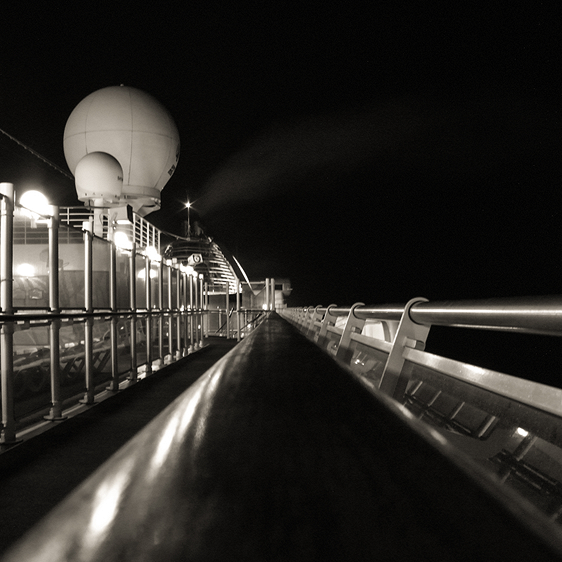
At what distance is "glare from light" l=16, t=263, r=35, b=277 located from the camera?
443 centimetres

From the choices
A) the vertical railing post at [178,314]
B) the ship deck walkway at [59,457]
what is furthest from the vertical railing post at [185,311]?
the ship deck walkway at [59,457]

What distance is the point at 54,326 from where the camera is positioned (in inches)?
193

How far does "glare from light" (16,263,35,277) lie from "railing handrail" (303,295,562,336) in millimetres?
3715

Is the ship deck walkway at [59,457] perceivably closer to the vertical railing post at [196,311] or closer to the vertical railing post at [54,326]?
the vertical railing post at [54,326]

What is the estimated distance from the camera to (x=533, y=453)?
996mm

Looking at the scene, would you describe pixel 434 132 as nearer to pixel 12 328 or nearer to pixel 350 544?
pixel 12 328

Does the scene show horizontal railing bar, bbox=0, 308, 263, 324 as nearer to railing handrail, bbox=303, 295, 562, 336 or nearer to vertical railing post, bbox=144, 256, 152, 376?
vertical railing post, bbox=144, 256, 152, 376

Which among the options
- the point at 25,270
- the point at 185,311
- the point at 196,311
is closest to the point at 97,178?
the point at 185,311

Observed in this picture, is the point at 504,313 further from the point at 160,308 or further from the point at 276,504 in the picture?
the point at 160,308

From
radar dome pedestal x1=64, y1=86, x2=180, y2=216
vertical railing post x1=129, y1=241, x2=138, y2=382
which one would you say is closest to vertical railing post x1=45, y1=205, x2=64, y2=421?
vertical railing post x1=129, y1=241, x2=138, y2=382

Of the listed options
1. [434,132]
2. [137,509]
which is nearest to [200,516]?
[137,509]

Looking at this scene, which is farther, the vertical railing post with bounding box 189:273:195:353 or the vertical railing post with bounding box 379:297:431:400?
the vertical railing post with bounding box 189:273:195:353

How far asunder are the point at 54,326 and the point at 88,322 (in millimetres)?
931

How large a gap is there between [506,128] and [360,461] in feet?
107
